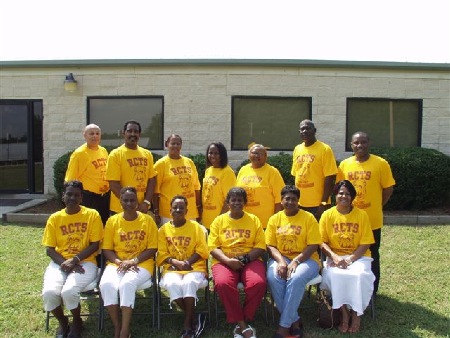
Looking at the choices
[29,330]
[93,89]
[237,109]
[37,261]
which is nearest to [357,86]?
[237,109]

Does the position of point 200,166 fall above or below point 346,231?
above

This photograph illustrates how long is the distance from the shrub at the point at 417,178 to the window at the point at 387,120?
988mm

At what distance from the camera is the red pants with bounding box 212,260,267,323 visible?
400 cm

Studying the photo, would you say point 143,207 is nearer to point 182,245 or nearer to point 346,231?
point 182,245

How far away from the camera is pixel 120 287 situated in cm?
393

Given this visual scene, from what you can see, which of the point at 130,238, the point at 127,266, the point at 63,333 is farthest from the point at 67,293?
the point at 130,238

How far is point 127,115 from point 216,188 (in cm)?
554

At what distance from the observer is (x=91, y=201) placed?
5.08 metres

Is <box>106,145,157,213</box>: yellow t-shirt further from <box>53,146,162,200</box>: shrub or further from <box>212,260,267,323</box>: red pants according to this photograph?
<box>53,146,162,200</box>: shrub

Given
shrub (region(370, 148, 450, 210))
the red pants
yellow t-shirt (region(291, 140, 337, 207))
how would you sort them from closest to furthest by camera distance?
the red pants, yellow t-shirt (region(291, 140, 337, 207)), shrub (region(370, 148, 450, 210))

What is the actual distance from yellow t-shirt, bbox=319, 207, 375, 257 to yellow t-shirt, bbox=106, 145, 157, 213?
1930 mm

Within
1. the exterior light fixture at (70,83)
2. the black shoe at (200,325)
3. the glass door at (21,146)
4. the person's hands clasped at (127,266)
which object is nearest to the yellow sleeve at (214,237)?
the black shoe at (200,325)

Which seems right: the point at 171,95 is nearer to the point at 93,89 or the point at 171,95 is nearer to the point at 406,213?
the point at 93,89

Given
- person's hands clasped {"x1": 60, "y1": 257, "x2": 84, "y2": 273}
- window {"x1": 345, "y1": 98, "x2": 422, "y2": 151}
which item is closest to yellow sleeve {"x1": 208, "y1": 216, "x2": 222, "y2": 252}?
person's hands clasped {"x1": 60, "y1": 257, "x2": 84, "y2": 273}
